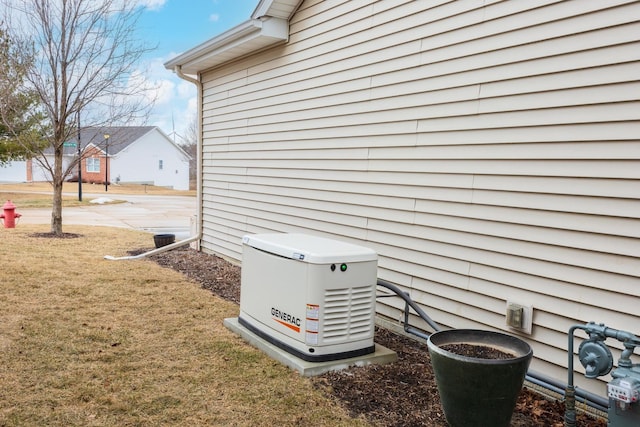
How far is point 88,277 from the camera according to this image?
657cm

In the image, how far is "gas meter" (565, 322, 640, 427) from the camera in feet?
7.73

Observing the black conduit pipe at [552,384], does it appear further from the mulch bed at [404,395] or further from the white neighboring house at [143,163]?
the white neighboring house at [143,163]

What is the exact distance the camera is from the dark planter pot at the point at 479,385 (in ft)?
8.48

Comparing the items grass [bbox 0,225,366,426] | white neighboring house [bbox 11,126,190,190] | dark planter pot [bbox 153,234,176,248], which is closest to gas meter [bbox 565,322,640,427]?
grass [bbox 0,225,366,426]

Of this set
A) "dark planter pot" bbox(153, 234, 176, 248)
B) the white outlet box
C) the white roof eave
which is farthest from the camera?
"dark planter pot" bbox(153, 234, 176, 248)

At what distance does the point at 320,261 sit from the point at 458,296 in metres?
1.19

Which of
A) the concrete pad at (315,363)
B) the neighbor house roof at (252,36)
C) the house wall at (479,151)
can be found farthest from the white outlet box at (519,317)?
the neighbor house roof at (252,36)

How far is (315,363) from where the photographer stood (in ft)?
11.8

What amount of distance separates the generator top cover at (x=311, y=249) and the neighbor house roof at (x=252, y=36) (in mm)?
2883

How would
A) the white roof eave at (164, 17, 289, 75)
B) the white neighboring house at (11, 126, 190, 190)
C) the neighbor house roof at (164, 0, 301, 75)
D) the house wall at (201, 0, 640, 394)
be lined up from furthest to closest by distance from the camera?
the white neighboring house at (11, 126, 190, 190), the white roof eave at (164, 17, 289, 75), the neighbor house roof at (164, 0, 301, 75), the house wall at (201, 0, 640, 394)

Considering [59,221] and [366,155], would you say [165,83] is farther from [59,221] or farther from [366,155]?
[366,155]

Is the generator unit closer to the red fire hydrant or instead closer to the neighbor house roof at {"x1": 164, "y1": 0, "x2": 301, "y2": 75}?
the neighbor house roof at {"x1": 164, "y1": 0, "x2": 301, "y2": 75}

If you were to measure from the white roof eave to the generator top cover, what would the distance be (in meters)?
2.88

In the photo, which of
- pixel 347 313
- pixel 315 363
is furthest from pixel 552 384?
pixel 315 363
